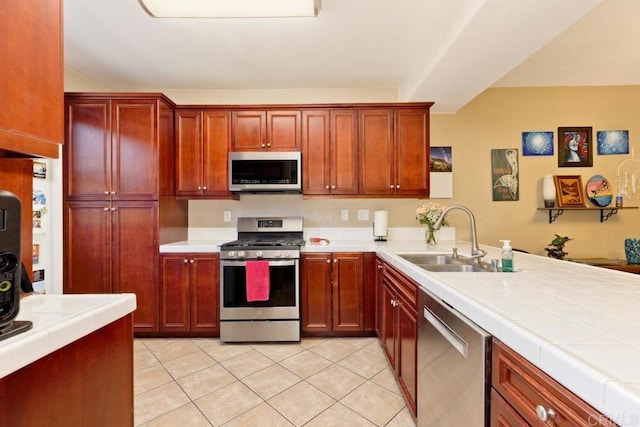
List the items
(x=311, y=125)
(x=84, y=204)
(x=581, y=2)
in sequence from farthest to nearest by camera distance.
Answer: (x=311, y=125), (x=84, y=204), (x=581, y=2)

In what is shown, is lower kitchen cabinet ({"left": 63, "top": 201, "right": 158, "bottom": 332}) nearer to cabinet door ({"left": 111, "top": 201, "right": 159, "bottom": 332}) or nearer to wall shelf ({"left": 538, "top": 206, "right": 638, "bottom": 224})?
cabinet door ({"left": 111, "top": 201, "right": 159, "bottom": 332})

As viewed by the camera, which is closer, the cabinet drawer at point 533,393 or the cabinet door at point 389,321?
the cabinet drawer at point 533,393

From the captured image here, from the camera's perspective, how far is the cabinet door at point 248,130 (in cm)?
288

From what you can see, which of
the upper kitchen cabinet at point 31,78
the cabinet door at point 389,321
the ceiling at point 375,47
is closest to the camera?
the upper kitchen cabinet at point 31,78

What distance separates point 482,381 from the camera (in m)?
0.91

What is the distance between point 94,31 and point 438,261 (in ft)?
10.3

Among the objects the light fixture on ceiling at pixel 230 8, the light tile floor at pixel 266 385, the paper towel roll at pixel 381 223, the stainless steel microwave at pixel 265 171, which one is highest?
the light fixture on ceiling at pixel 230 8

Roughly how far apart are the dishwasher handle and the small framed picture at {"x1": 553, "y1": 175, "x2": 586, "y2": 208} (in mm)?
2732

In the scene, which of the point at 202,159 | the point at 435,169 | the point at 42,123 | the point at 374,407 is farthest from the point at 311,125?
the point at 374,407

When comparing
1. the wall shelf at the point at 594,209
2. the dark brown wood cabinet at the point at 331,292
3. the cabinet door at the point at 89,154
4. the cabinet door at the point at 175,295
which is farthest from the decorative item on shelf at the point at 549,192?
the cabinet door at the point at 89,154

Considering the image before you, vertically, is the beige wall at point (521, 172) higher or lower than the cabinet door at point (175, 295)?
higher

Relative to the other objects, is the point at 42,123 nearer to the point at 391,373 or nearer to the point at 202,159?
the point at 202,159

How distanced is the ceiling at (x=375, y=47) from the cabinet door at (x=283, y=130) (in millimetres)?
399

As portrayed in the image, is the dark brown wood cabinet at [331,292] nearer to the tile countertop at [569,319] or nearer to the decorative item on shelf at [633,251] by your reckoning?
the tile countertop at [569,319]
